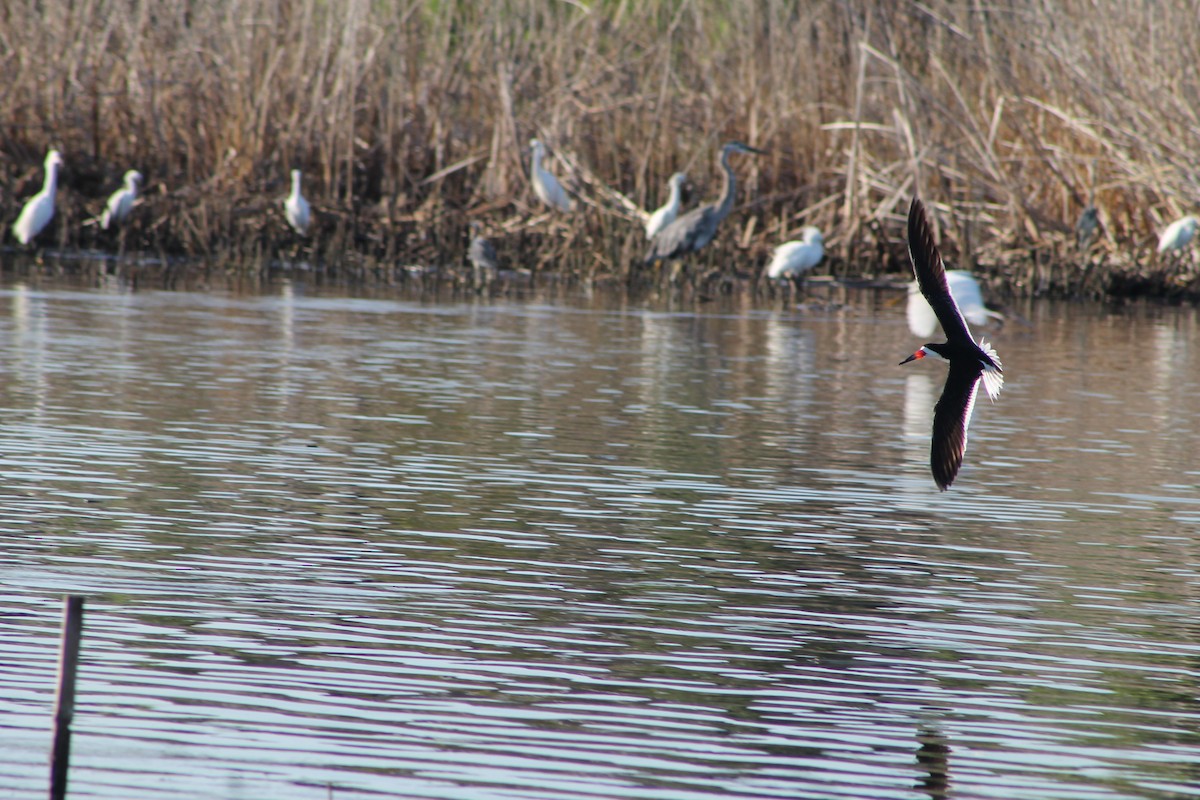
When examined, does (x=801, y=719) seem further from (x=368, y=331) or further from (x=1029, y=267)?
(x=1029, y=267)

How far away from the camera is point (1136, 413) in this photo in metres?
10.7

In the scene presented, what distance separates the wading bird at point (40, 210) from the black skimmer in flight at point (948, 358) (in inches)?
545

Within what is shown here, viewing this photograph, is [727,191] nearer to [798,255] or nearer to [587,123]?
[798,255]

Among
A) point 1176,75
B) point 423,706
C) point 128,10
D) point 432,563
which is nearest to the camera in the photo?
point 423,706

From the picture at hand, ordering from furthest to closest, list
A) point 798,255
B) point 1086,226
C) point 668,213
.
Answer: point 668,213 → point 1086,226 → point 798,255

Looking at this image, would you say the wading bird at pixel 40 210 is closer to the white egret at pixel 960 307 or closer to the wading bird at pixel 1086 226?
the white egret at pixel 960 307

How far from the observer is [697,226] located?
18031 millimetres

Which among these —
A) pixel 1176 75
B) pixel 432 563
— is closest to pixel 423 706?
pixel 432 563

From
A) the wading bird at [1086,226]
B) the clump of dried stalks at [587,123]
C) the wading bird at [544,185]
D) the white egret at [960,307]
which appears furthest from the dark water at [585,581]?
the wading bird at [544,185]

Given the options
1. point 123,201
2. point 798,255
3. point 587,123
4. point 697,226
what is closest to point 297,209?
point 123,201

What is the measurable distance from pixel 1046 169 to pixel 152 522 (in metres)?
13.4

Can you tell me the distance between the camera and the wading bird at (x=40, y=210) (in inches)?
724

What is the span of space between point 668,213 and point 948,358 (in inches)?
508

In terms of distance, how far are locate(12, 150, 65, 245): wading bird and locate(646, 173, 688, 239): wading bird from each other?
5448 millimetres
